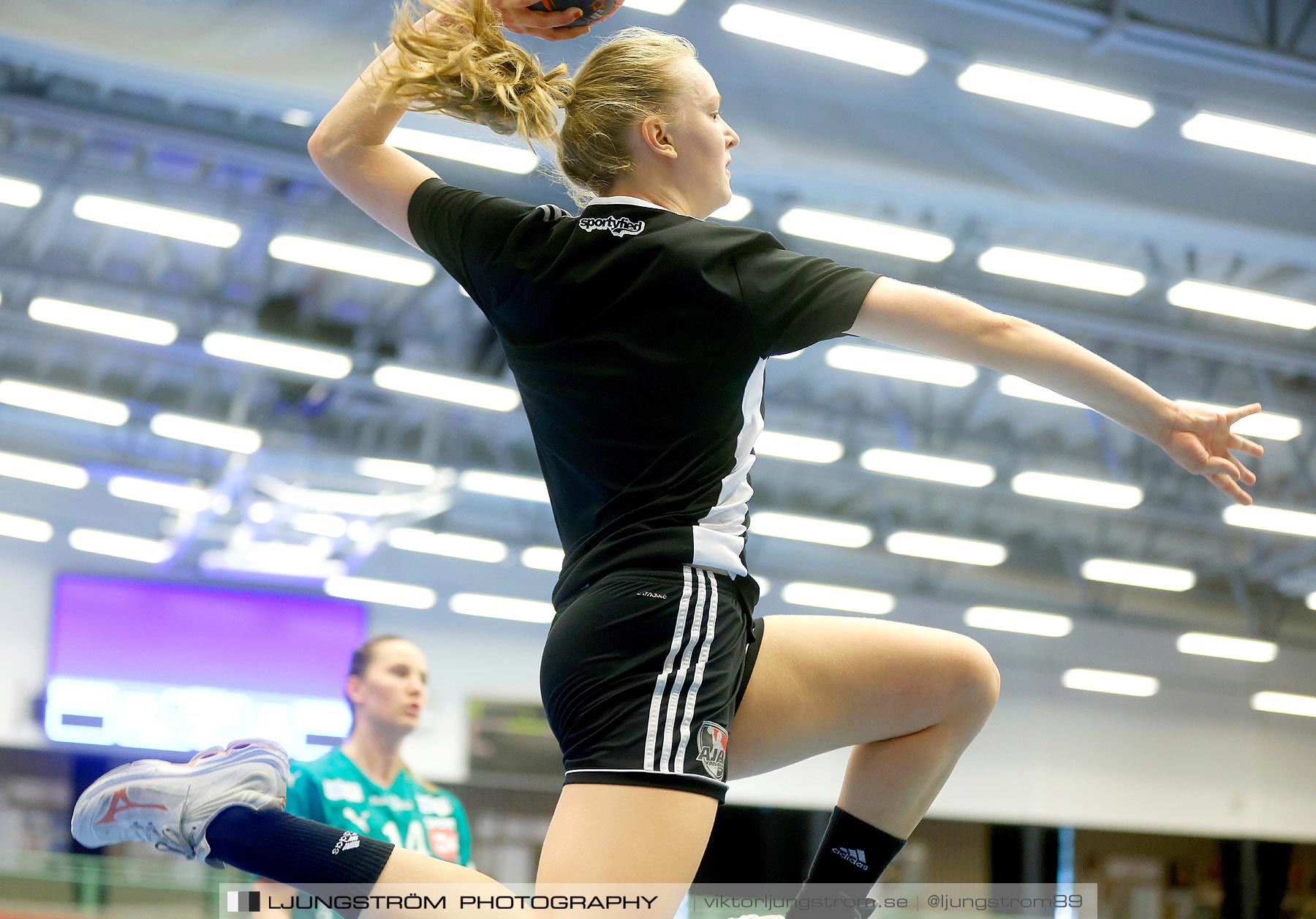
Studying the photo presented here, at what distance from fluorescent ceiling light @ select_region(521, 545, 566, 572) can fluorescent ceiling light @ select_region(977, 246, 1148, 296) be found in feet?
28.5

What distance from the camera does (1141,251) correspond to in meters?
9.94

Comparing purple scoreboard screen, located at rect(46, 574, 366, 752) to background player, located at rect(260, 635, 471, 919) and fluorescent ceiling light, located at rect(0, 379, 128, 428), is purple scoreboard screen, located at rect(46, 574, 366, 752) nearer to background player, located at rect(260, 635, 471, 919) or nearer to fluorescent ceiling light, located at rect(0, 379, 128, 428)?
fluorescent ceiling light, located at rect(0, 379, 128, 428)

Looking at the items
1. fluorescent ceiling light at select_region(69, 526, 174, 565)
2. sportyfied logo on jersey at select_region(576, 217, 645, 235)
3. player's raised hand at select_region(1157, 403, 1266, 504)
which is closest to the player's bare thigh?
player's raised hand at select_region(1157, 403, 1266, 504)

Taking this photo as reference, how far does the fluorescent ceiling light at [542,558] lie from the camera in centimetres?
1670

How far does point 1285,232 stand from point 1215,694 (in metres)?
Result: 13.5

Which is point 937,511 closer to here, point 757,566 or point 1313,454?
point 757,566

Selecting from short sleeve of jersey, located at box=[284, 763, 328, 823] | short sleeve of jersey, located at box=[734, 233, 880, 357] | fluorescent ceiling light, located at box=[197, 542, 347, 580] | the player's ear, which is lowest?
short sleeve of jersey, located at box=[284, 763, 328, 823]

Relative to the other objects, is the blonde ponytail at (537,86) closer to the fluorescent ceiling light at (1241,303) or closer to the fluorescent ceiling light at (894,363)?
the fluorescent ceiling light at (1241,303)

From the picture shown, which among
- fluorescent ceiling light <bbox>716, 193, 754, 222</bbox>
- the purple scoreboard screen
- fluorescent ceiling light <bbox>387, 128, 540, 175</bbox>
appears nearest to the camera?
fluorescent ceiling light <bbox>387, 128, 540, 175</bbox>

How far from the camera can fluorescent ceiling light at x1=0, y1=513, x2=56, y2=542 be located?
47.9 ft

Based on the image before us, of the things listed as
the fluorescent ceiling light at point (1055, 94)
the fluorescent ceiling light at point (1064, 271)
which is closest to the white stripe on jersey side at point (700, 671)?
the fluorescent ceiling light at point (1055, 94)

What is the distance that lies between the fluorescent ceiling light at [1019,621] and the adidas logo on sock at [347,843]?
1728cm

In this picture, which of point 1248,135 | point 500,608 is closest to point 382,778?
point 1248,135

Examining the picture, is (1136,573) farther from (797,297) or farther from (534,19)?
(797,297)
